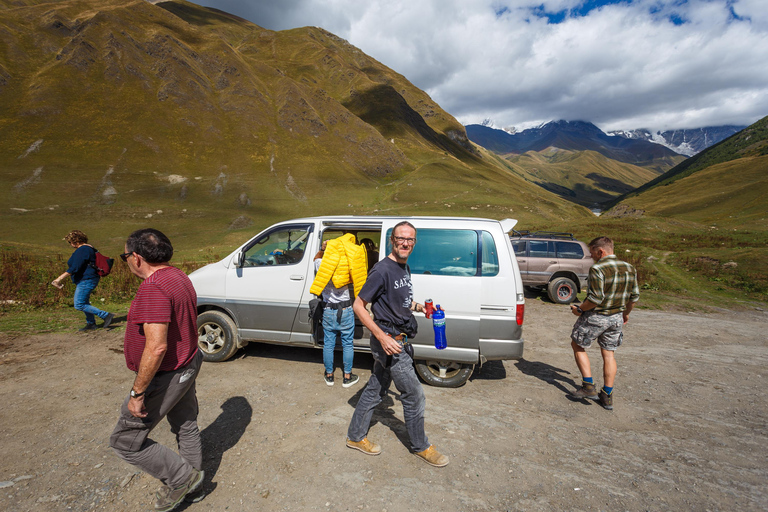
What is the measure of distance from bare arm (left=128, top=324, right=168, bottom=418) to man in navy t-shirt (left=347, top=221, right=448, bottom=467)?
60.7 inches

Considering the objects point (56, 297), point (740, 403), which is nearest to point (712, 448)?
point (740, 403)

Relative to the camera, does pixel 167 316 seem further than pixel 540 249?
No

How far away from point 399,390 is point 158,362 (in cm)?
208

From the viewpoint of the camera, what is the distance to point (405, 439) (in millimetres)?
3928

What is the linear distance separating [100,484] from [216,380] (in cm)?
207

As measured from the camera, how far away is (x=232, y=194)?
187 feet

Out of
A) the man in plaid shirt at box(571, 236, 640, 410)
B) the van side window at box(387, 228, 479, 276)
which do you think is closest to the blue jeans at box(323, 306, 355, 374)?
the van side window at box(387, 228, 479, 276)

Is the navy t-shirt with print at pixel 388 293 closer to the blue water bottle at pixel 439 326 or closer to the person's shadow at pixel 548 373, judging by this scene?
the blue water bottle at pixel 439 326

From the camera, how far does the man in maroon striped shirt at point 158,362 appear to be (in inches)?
96.0

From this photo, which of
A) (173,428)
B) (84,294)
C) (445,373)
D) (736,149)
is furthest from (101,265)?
(736,149)

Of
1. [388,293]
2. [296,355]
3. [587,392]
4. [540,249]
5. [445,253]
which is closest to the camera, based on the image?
[388,293]

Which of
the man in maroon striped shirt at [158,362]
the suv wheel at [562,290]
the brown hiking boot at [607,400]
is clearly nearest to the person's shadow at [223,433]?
the man in maroon striped shirt at [158,362]

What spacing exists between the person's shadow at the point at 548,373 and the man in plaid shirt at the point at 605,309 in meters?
0.57

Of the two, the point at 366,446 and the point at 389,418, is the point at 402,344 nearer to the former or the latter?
the point at 366,446
